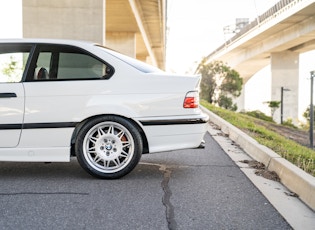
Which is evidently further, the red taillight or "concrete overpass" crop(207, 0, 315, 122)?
"concrete overpass" crop(207, 0, 315, 122)

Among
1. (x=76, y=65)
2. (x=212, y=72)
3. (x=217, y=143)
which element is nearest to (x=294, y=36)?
(x=212, y=72)

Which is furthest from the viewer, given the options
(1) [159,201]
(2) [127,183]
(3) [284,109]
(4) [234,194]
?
(3) [284,109]

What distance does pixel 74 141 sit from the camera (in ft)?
16.4

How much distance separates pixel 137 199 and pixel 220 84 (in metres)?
31.9

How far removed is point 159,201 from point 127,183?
0.81m

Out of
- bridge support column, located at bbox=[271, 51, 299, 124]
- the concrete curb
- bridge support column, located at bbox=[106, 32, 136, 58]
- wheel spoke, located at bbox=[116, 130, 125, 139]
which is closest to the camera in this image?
the concrete curb

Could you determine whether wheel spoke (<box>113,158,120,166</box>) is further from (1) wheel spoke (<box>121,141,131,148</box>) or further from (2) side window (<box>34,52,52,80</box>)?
(2) side window (<box>34,52,52,80</box>)

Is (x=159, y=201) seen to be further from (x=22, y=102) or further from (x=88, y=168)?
(x=22, y=102)

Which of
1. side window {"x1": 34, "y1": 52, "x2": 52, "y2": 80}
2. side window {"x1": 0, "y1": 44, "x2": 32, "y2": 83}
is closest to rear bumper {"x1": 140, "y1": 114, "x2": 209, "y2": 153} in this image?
side window {"x1": 34, "y1": 52, "x2": 52, "y2": 80}

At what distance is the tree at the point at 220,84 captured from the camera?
35.0 meters

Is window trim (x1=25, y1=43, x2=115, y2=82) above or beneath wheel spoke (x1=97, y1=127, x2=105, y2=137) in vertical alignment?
above

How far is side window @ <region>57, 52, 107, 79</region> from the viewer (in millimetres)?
5047

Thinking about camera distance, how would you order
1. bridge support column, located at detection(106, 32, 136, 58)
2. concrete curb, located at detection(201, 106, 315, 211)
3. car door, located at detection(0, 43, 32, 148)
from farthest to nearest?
bridge support column, located at detection(106, 32, 136, 58) → car door, located at detection(0, 43, 32, 148) → concrete curb, located at detection(201, 106, 315, 211)

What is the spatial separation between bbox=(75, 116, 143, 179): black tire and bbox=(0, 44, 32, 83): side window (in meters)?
1.02
